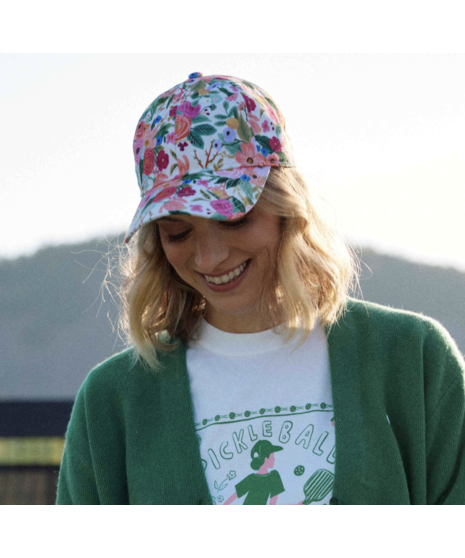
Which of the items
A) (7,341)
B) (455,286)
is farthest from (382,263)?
(7,341)

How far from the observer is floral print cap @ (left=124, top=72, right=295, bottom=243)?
117 cm

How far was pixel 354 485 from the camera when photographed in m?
1.17

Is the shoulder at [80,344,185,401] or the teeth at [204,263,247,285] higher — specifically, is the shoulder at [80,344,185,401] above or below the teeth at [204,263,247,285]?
below

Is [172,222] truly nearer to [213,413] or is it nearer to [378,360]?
[213,413]

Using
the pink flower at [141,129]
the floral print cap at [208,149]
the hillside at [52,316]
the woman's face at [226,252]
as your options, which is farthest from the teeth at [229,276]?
the hillside at [52,316]

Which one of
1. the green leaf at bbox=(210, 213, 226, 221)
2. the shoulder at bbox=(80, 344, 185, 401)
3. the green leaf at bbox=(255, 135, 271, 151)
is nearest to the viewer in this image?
the green leaf at bbox=(210, 213, 226, 221)

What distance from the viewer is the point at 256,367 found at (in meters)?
1.33

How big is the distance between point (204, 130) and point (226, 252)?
259 millimetres

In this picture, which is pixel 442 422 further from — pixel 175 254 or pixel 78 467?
pixel 78 467

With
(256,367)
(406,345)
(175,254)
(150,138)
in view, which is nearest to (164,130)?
(150,138)

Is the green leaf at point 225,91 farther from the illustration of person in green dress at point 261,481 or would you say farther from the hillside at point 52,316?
the hillside at point 52,316

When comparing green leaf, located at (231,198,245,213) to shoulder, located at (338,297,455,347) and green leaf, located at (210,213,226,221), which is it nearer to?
green leaf, located at (210,213,226,221)

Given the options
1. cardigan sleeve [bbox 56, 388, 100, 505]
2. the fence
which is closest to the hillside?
the fence

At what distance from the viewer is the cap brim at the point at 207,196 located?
1.13 metres
